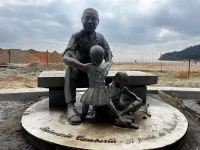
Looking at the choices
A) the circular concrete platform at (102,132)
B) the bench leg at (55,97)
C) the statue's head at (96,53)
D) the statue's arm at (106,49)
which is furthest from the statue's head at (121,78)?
the bench leg at (55,97)

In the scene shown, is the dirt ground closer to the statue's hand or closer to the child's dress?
the child's dress

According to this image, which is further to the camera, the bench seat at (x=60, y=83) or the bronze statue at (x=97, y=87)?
the bench seat at (x=60, y=83)

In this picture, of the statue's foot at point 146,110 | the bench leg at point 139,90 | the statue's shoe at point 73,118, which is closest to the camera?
the statue's shoe at point 73,118

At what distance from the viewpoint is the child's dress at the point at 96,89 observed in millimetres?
3125

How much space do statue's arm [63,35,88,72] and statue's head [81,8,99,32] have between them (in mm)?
346

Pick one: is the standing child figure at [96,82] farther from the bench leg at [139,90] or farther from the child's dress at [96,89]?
the bench leg at [139,90]

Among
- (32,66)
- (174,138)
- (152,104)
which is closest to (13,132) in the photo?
(174,138)

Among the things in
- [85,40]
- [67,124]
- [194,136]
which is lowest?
[194,136]

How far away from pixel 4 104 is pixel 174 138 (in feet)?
13.2

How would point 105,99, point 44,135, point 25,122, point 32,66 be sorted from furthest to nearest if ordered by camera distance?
1. point 32,66
2. point 25,122
3. point 105,99
4. point 44,135

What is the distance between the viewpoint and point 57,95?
167 inches

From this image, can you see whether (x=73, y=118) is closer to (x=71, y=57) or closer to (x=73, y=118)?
(x=73, y=118)

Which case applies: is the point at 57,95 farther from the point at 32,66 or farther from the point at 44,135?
the point at 32,66

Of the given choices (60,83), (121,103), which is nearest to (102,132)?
(121,103)
